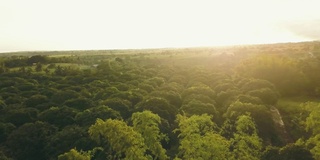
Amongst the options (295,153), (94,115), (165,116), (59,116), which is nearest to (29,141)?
(59,116)

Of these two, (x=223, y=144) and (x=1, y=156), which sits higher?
(x=223, y=144)

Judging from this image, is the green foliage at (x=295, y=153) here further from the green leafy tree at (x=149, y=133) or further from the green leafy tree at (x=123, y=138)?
the green leafy tree at (x=123, y=138)

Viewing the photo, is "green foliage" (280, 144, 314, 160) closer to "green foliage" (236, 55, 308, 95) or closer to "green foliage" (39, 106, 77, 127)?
"green foliage" (39, 106, 77, 127)

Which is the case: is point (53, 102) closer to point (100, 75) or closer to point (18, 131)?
point (18, 131)

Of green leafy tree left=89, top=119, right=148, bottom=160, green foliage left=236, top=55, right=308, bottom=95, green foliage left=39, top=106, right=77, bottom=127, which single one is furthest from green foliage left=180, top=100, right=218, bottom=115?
green foliage left=236, top=55, right=308, bottom=95

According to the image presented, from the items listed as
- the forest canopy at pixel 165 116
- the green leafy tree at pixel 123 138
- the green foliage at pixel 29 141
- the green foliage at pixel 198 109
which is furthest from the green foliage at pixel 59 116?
the green leafy tree at pixel 123 138

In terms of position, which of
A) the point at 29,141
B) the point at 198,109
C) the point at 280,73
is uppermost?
the point at 280,73

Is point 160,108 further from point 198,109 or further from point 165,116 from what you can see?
point 198,109

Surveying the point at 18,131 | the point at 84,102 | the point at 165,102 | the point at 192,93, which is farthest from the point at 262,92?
the point at 18,131

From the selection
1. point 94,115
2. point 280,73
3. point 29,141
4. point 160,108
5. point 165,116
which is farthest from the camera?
point 280,73

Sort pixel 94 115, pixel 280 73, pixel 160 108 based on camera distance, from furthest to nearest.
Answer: pixel 280 73 → pixel 160 108 → pixel 94 115

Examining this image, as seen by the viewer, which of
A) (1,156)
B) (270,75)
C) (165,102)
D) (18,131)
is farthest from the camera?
(270,75)
